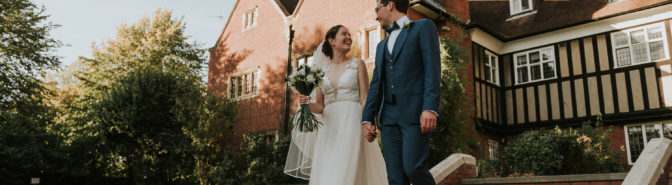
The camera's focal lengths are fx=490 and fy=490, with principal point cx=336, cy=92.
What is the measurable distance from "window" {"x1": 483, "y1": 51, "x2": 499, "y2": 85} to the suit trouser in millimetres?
14157

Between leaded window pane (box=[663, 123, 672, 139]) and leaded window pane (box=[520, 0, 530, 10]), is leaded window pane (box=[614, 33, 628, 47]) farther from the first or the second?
leaded window pane (box=[520, 0, 530, 10])

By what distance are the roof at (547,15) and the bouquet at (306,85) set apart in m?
Result: 12.1

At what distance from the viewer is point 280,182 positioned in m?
13.3

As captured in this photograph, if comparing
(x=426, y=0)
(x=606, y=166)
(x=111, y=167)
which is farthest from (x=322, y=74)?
(x=111, y=167)

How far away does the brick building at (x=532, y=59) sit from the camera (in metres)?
14.5

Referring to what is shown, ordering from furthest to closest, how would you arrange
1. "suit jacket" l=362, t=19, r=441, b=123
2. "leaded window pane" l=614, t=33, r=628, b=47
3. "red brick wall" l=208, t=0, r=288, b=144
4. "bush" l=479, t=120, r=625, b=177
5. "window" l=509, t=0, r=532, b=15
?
"red brick wall" l=208, t=0, r=288, b=144, "window" l=509, t=0, r=532, b=15, "leaded window pane" l=614, t=33, r=628, b=47, "bush" l=479, t=120, r=625, b=177, "suit jacket" l=362, t=19, r=441, b=123

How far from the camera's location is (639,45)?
14812mm

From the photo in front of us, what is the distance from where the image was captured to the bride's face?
15.2ft

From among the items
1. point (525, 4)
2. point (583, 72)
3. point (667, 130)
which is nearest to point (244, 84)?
point (525, 4)

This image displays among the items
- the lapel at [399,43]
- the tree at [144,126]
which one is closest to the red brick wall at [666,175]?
the lapel at [399,43]

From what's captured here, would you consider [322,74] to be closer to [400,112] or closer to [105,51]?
A: [400,112]

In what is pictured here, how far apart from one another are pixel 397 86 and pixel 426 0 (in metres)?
12.0

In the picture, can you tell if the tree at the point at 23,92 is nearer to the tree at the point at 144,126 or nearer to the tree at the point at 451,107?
the tree at the point at 144,126

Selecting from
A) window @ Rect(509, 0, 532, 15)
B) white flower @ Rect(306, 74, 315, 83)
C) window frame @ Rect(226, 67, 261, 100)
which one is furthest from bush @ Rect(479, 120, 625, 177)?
window frame @ Rect(226, 67, 261, 100)
